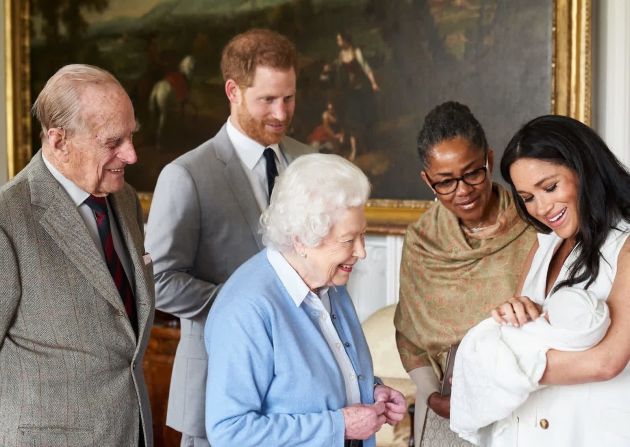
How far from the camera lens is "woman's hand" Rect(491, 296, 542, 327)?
249 cm

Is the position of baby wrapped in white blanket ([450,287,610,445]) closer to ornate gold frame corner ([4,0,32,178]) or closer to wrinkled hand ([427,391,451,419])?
wrinkled hand ([427,391,451,419])

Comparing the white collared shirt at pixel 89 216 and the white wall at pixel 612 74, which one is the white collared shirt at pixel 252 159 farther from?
the white wall at pixel 612 74

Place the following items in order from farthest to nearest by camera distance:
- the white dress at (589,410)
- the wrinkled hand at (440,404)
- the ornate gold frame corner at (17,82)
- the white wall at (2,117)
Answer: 1. the white wall at (2,117)
2. the ornate gold frame corner at (17,82)
3. the wrinkled hand at (440,404)
4. the white dress at (589,410)

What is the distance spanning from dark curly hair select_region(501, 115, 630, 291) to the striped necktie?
137 cm

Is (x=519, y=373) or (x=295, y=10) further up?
(x=295, y=10)

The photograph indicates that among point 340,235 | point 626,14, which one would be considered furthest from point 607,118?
point 340,235

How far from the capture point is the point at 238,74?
370cm

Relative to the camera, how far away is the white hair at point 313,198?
2.56 metres

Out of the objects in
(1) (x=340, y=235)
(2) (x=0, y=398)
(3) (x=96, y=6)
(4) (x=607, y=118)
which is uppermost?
(3) (x=96, y=6)

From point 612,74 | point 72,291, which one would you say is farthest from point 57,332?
point 612,74

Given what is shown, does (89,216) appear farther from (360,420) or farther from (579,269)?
(579,269)

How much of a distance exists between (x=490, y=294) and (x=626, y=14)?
2134 millimetres

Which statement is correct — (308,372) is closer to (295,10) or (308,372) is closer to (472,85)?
(472,85)

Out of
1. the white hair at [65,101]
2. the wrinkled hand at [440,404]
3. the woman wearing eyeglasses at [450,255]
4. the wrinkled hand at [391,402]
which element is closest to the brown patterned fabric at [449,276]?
the woman wearing eyeglasses at [450,255]
